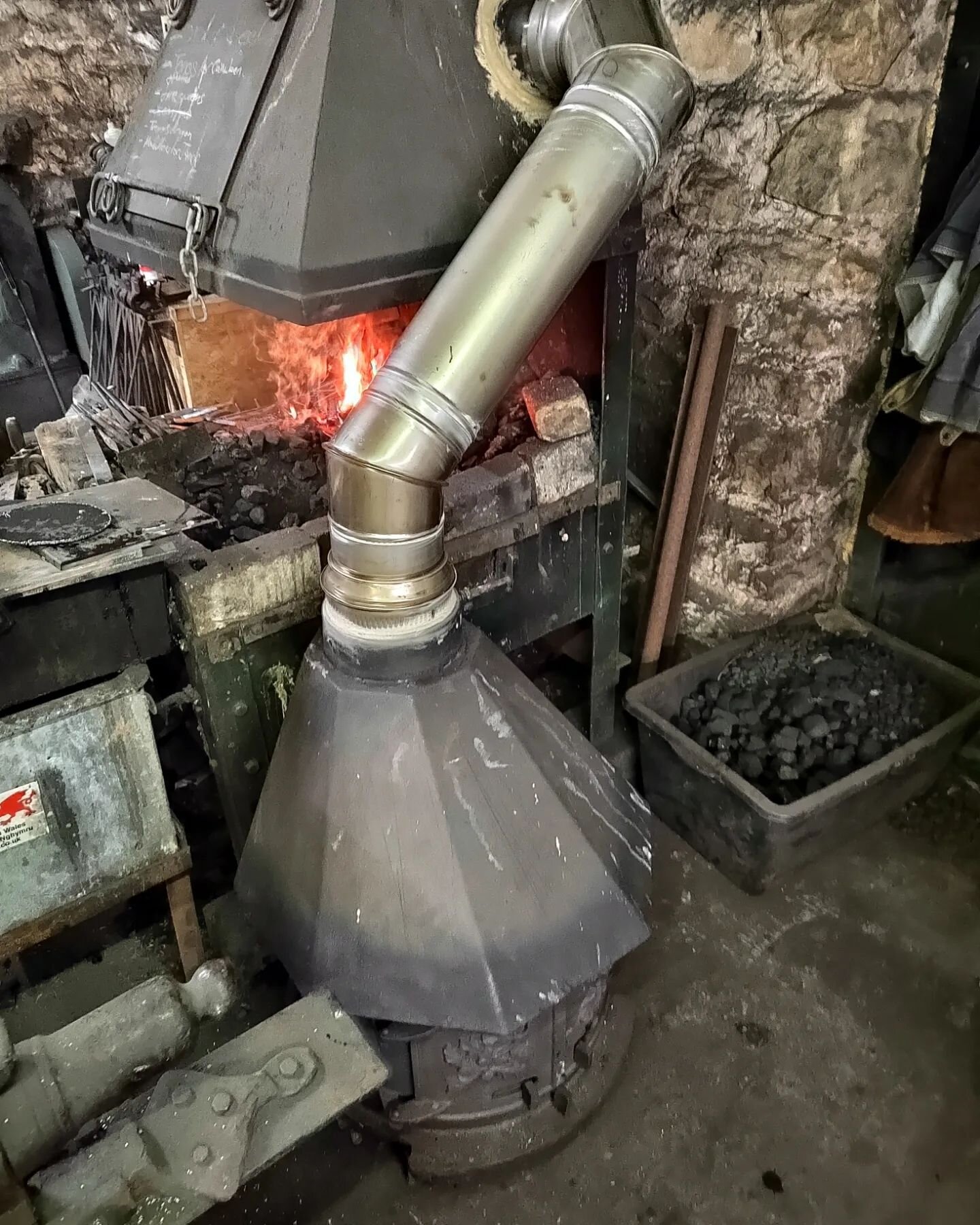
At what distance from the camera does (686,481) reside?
2211mm

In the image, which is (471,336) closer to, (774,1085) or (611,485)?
(611,485)

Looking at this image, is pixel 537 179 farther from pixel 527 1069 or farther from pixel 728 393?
pixel 527 1069

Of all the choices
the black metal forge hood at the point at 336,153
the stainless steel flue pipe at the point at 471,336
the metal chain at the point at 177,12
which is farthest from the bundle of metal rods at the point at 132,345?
→ the stainless steel flue pipe at the point at 471,336

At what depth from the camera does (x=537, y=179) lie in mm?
1276

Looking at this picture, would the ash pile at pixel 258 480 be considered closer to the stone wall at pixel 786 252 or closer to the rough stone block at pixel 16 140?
the stone wall at pixel 786 252

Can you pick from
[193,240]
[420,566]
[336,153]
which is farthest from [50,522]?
[336,153]

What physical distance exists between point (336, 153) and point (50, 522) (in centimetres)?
73

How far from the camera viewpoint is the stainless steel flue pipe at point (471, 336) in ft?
4.13

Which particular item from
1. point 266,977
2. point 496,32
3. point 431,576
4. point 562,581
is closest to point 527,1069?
point 266,977

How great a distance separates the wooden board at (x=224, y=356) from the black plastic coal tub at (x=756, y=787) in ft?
4.13

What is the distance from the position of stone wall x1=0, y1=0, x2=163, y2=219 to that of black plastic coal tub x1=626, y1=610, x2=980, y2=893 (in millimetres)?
2719

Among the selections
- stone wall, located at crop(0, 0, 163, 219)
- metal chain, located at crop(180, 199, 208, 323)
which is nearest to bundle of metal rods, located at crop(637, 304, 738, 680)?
metal chain, located at crop(180, 199, 208, 323)

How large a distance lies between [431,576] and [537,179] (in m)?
0.58

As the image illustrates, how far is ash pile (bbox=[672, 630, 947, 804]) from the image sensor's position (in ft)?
6.87
